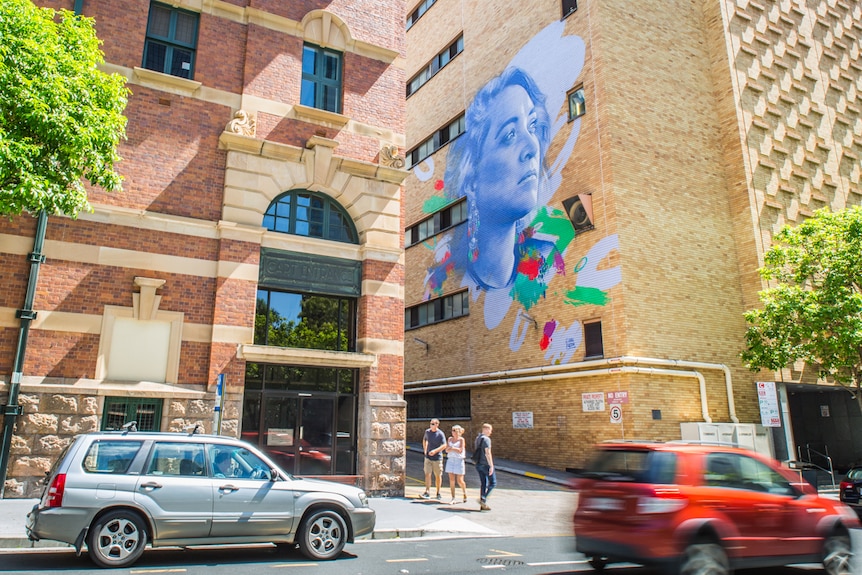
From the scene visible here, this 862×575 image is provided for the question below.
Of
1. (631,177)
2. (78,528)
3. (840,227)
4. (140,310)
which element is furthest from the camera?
(631,177)

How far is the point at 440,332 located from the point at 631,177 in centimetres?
1145

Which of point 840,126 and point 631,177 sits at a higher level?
point 840,126

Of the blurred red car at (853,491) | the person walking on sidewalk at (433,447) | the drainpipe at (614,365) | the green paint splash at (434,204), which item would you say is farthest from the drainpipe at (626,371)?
the green paint splash at (434,204)

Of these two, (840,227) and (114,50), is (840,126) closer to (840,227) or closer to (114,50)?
(840,227)

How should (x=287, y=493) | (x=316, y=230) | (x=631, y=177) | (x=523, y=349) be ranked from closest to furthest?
(x=287, y=493) → (x=316, y=230) → (x=631, y=177) → (x=523, y=349)

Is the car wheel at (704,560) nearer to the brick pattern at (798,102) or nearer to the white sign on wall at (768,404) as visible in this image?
the white sign on wall at (768,404)

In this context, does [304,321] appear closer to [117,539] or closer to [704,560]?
[117,539]

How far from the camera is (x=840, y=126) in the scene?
27766mm

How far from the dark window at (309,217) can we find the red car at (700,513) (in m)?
9.93

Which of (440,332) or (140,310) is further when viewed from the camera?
(440,332)

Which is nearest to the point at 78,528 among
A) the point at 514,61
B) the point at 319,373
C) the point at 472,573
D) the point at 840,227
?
the point at 472,573

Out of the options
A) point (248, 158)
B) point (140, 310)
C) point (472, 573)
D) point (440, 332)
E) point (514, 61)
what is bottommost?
point (472, 573)

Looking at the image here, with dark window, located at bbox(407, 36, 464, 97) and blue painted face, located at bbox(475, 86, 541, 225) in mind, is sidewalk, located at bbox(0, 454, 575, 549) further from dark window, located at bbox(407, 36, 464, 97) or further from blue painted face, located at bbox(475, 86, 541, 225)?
dark window, located at bbox(407, 36, 464, 97)

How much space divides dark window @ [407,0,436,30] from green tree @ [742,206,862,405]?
23.2m
